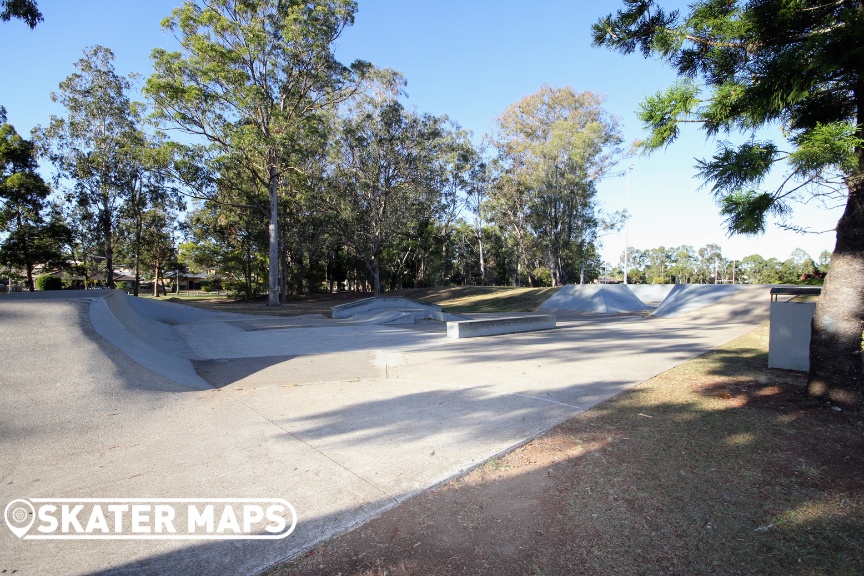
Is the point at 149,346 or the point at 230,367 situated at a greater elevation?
the point at 149,346

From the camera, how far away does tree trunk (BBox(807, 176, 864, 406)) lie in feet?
14.9

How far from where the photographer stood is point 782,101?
410 cm

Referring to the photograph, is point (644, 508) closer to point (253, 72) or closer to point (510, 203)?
point (253, 72)

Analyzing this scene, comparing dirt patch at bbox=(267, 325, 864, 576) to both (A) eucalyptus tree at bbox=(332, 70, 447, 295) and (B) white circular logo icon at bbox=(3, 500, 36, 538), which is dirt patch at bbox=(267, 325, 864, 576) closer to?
(B) white circular logo icon at bbox=(3, 500, 36, 538)

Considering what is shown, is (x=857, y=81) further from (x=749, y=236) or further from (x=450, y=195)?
(x=450, y=195)

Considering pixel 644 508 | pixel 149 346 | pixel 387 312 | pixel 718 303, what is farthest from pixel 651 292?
pixel 644 508

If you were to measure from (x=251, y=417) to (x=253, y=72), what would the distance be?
84.8 feet

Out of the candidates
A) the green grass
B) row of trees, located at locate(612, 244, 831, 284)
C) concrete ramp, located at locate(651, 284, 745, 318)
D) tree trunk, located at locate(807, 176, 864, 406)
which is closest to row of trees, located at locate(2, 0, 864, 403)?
tree trunk, located at locate(807, 176, 864, 406)

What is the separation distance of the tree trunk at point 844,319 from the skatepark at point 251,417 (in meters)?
2.15

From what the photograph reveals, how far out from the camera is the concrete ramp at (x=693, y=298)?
20.1 m

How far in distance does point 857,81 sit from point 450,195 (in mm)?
35327

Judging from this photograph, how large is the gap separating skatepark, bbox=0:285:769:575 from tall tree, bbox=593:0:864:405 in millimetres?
2402

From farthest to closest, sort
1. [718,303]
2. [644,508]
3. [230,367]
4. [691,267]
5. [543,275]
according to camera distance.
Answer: [691,267], [543,275], [718,303], [230,367], [644,508]

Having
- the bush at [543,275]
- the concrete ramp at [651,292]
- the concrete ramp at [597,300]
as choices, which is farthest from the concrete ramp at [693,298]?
the bush at [543,275]
